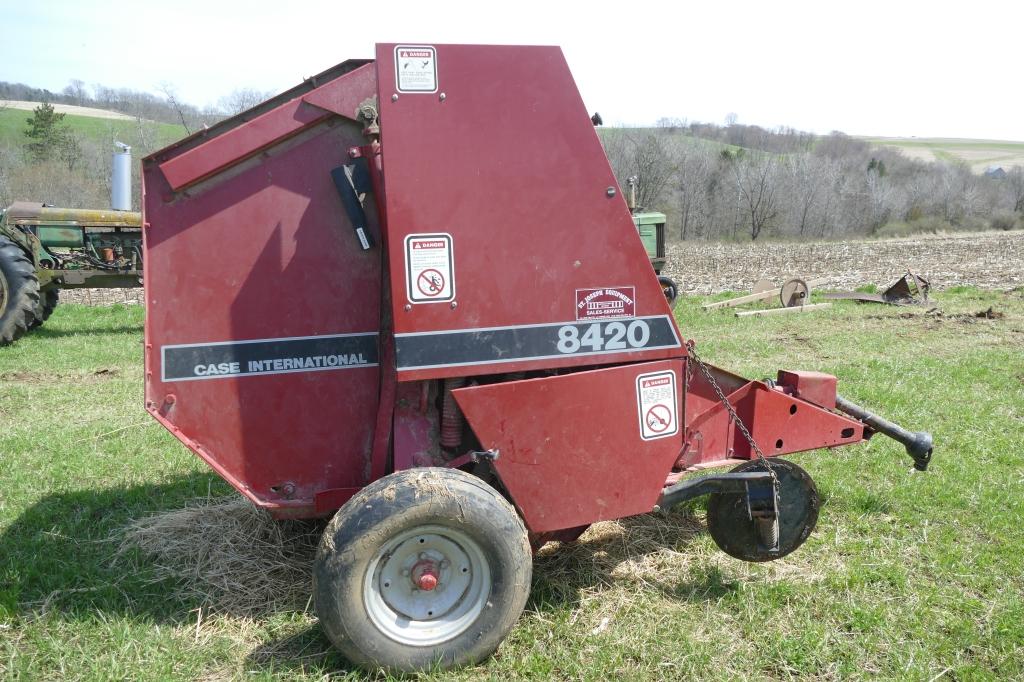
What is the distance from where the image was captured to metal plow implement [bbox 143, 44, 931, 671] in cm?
297

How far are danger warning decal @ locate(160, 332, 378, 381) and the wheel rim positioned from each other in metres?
0.91

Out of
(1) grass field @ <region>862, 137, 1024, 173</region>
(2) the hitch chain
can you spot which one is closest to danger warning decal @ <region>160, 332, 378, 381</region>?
(2) the hitch chain

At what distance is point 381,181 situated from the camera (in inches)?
126

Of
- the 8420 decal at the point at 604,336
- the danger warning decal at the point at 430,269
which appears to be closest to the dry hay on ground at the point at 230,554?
the danger warning decal at the point at 430,269

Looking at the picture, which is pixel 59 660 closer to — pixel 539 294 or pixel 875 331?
pixel 539 294

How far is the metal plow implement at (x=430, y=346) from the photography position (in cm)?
297

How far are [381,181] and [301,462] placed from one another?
1365 millimetres

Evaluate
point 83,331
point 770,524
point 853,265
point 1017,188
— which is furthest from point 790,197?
point 770,524

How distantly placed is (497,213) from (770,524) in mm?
2020

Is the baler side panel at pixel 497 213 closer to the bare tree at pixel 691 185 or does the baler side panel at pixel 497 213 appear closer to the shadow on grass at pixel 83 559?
the shadow on grass at pixel 83 559

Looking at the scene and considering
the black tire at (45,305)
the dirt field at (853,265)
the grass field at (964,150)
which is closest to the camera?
the black tire at (45,305)

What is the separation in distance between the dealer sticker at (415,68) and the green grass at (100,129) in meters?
39.1

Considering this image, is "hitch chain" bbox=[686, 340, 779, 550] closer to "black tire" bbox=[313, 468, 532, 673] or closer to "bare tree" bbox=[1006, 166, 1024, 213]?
"black tire" bbox=[313, 468, 532, 673]

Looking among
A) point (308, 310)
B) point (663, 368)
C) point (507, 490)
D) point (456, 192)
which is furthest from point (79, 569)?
point (663, 368)
